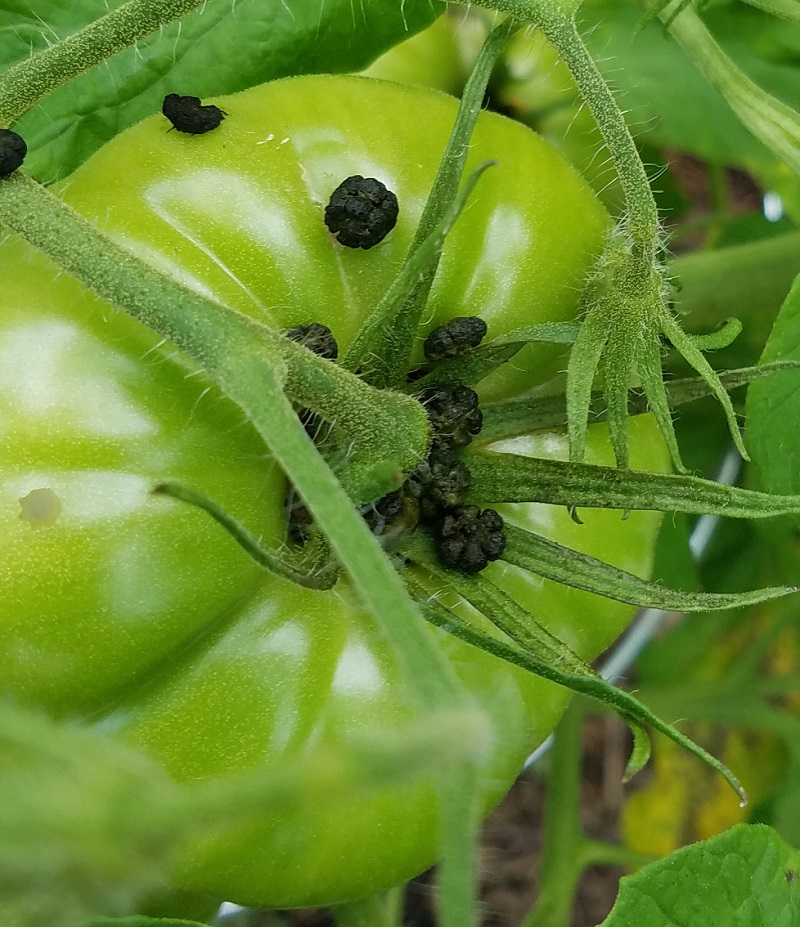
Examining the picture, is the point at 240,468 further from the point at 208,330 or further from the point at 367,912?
the point at 367,912

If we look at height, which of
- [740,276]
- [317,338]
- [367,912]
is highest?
[317,338]

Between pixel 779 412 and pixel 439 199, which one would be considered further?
pixel 779 412

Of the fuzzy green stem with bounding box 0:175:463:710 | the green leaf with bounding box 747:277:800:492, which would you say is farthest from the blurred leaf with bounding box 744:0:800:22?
the fuzzy green stem with bounding box 0:175:463:710

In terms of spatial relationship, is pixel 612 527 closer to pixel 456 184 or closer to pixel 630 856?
pixel 456 184

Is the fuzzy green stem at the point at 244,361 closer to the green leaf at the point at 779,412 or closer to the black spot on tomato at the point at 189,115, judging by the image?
the black spot on tomato at the point at 189,115

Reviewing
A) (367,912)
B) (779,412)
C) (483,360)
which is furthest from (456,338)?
(367,912)

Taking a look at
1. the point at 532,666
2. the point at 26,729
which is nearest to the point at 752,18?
the point at 532,666
